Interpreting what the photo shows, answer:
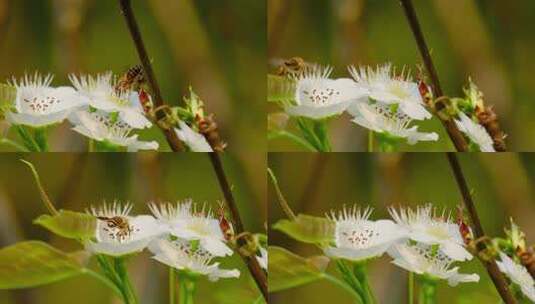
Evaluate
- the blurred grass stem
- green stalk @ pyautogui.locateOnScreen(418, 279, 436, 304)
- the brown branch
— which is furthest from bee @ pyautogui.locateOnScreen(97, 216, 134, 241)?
green stalk @ pyautogui.locateOnScreen(418, 279, 436, 304)

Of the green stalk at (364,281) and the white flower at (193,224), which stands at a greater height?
the white flower at (193,224)

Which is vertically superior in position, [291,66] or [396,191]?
[291,66]

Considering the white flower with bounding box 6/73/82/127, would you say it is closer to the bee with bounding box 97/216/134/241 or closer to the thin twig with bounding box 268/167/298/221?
the bee with bounding box 97/216/134/241

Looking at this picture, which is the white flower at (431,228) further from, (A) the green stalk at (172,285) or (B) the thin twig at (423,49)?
(A) the green stalk at (172,285)

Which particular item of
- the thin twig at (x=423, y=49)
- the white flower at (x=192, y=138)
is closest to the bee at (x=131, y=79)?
the white flower at (x=192, y=138)

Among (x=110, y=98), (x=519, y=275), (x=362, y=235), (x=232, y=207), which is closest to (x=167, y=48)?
(x=110, y=98)

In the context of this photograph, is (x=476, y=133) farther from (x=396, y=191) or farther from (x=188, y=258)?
(x=188, y=258)
